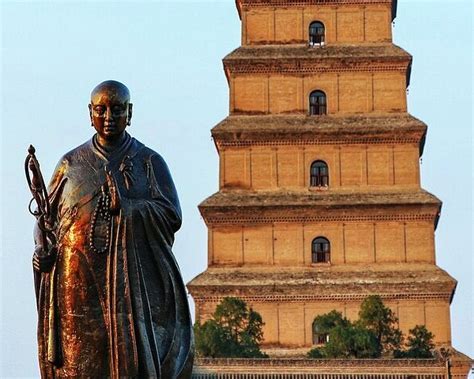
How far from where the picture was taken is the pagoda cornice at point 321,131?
4278cm

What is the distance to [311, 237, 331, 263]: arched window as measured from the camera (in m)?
Answer: 41.8

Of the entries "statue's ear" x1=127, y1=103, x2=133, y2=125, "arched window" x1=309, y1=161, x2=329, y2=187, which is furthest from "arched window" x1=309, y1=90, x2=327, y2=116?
"statue's ear" x1=127, y1=103, x2=133, y2=125

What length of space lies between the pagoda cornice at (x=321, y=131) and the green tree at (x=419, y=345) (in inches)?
268

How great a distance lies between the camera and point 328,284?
4072 centimetres

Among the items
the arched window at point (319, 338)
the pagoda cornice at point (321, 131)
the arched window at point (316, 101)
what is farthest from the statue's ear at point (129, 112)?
the arched window at point (316, 101)

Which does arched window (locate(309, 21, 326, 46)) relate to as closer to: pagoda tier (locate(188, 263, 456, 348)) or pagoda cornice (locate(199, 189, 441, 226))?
pagoda cornice (locate(199, 189, 441, 226))

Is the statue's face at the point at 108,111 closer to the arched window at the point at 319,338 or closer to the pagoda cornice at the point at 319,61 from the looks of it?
the arched window at the point at 319,338

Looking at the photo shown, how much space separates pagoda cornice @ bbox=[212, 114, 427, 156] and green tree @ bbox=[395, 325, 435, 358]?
6797mm

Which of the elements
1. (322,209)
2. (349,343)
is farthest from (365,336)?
(322,209)

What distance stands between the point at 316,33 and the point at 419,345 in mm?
11693

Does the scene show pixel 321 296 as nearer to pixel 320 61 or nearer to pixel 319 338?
pixel 319 338

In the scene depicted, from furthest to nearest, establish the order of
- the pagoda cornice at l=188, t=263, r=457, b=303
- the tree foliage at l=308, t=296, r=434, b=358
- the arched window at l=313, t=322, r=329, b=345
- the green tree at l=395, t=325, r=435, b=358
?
1. the arched window at l=313, t=322, r=329, b=345
2. the pagoda cornice at l=188, t=263, r=457, b=303
3. the green tree at l=395, t=325, r=435, b=358
4. the tree foliage at l=308, t=296, r=434, b=358

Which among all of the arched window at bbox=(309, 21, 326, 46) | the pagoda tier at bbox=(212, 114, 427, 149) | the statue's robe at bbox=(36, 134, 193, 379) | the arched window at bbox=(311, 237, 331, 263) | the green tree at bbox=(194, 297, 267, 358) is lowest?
the green tree at bbox=(194, 297, 267, 358)

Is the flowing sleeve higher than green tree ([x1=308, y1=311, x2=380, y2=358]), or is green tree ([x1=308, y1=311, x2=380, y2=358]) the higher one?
the flowing sleeve
